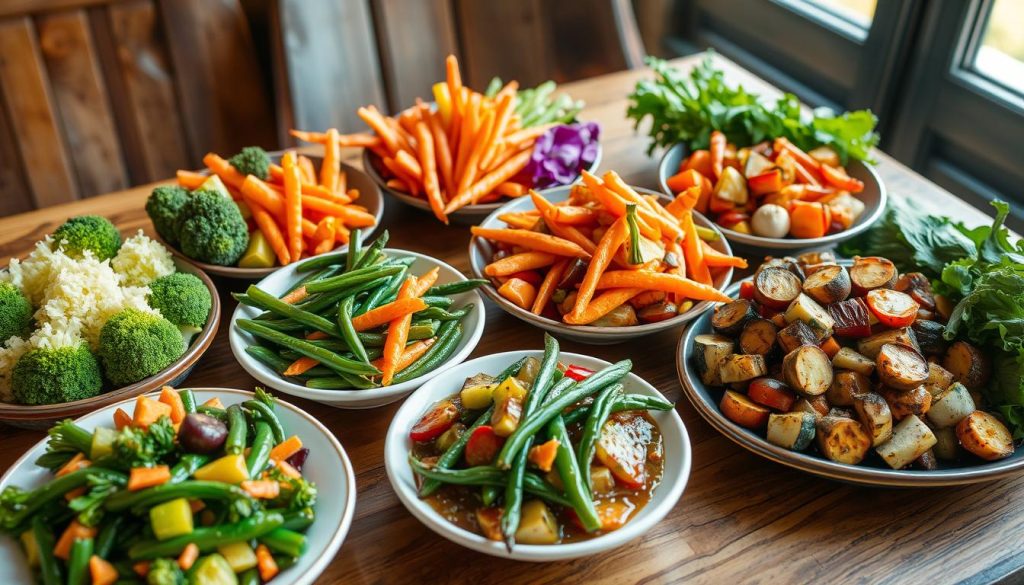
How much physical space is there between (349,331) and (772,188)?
1.29 metres

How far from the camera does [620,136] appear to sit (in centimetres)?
294

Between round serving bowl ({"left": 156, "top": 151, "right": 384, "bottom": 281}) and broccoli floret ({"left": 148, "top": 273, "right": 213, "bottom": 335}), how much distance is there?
195 millimetres

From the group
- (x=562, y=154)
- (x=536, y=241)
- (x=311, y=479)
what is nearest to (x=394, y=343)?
(x=311, y=479)

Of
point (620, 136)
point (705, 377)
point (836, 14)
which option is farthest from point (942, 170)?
point (705, 377)

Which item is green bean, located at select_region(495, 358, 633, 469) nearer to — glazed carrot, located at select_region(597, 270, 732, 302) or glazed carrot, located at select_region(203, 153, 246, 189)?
glazed carrot, located at select_region(597, 270, 732, 302)

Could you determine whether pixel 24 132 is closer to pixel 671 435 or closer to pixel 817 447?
pixel 671 435

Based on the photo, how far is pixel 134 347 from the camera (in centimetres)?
165

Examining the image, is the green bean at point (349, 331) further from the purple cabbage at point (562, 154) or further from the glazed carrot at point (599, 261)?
the purple cabbage at point (562, 154)

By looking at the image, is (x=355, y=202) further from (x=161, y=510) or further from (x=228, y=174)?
(x=161, y=510)

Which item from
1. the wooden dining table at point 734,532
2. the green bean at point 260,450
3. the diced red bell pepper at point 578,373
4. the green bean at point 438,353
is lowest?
the wooden dining table at point 734,532

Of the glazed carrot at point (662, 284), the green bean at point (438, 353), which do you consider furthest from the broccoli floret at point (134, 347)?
the glazed carrot at point (662, 284)

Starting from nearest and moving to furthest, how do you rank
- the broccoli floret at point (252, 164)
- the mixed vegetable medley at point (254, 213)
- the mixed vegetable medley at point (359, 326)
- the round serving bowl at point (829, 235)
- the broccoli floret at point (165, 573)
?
the broccoli floret at point (165, 573) → the mixed vegetable medley at point (359, 326) → the mixed vegetable medley at point (254, 213) → the round serving bowl at point (829, 235) → the broccoli floret at point (252, 164)

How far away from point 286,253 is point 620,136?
138cm

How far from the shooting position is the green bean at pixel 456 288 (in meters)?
1.96
